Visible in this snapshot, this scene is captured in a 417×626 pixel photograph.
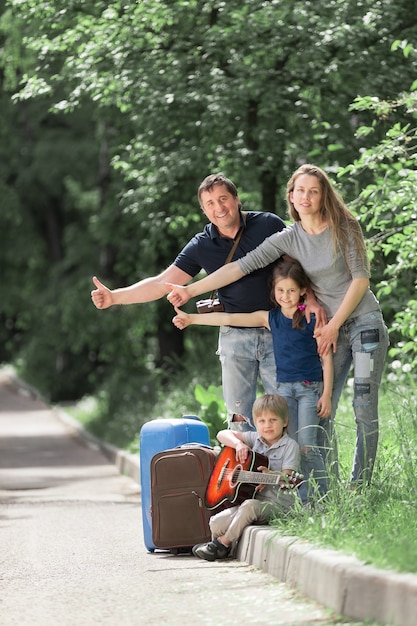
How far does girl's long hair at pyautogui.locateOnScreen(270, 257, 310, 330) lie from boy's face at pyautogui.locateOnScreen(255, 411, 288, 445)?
544 millimetres

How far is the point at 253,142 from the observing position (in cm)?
1664

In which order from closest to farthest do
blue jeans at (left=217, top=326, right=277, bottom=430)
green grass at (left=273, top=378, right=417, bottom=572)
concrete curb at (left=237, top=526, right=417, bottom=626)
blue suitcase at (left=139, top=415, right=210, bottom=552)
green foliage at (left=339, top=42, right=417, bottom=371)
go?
concrete curb at (left=237, top=526, right=417, bottom=626), green grass at (left=273, top=378, right=417, bottom=572), blue jeans at (left=217, top=326, right=277, bottom=430), blue suitcase at (left=139, top=415, right=210, bottom=552), green foliage at (left=339, top=42, right=417, bottom=371)

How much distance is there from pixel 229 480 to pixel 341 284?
1.30 metres

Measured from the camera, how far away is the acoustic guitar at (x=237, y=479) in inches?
316

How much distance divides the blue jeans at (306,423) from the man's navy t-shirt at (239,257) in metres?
0.57

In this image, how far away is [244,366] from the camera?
878cm

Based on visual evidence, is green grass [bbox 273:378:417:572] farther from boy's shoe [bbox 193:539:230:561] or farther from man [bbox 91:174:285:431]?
man [bbox 91:174:285:431]

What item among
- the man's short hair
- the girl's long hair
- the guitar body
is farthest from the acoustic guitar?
the man's short hair

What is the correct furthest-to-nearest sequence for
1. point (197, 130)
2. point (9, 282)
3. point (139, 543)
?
point (9, 282) < point (197, 130) < point (139, 543)

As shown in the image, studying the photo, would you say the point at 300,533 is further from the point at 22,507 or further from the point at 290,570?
the point at 22,507

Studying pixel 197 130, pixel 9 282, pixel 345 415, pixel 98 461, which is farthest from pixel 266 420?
pixel 9 282

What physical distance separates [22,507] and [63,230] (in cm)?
2617

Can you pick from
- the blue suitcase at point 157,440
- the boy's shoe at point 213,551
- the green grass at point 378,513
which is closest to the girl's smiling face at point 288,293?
the green grass at point 378,513

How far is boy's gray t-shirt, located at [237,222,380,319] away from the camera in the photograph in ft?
26.8
